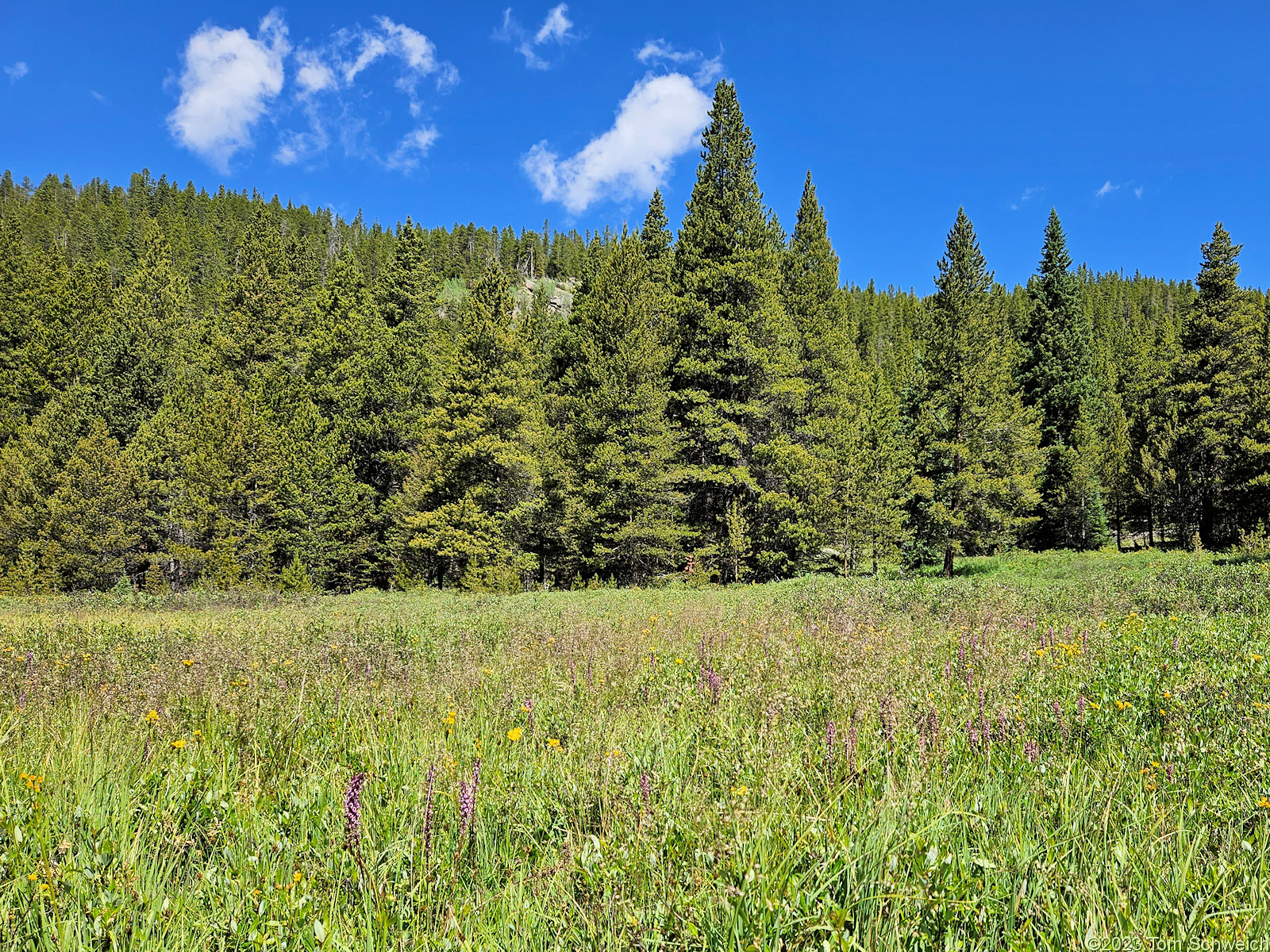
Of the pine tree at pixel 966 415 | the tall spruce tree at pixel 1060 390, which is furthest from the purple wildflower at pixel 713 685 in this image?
the tall spruce tree at pixel 1060 390

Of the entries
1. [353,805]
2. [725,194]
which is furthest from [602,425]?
[353,805]

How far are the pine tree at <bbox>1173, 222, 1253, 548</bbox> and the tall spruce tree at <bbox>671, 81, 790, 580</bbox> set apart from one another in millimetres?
22234

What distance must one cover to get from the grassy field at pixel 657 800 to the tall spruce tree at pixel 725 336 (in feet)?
52.3

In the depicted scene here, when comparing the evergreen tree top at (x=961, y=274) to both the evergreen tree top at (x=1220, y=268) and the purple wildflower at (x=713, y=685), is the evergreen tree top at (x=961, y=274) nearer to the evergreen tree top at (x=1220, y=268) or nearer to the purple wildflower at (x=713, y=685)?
the evergreen tree top at (x=1220, y=268)

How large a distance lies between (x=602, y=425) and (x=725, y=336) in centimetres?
549

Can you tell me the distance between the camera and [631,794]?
2.56 meters

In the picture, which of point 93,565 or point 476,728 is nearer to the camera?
point 476,728

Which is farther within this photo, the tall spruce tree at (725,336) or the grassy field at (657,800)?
the tall spruce tree at (725,336)

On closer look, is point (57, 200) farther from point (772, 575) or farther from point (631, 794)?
point (631, 794)

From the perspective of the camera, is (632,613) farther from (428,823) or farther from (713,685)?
(428,823)


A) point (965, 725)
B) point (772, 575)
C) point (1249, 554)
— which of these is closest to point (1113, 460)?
point (1249, 554)

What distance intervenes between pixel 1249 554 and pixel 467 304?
27.7 meters

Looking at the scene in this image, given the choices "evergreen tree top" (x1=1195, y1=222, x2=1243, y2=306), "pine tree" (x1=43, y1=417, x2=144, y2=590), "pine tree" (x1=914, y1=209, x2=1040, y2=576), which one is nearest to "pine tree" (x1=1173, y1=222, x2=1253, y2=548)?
"evergreen tree top" (x1=1195, y1=222, x2=1243, y2=306)

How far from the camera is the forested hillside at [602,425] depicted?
22.3 metres
